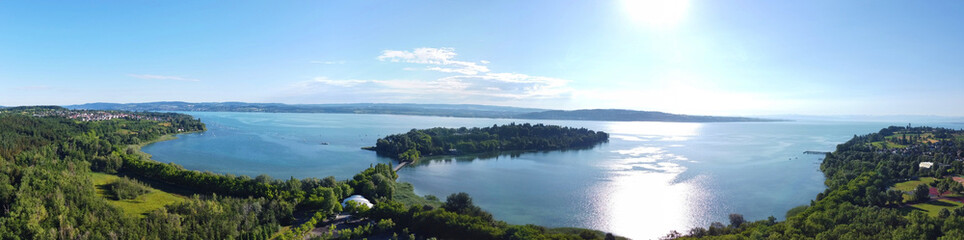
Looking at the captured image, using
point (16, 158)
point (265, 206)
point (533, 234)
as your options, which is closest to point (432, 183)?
point (265, 206)

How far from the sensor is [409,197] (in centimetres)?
3167

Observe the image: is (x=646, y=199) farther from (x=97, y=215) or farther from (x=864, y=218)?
(x=97, y=215)

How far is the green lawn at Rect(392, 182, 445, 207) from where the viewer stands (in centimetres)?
3026

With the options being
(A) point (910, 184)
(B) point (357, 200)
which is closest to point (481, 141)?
(B) point (357, 200)

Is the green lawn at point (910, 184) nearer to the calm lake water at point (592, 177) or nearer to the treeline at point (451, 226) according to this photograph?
the calm lake water at point (592, 177)

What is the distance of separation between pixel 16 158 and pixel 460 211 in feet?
115

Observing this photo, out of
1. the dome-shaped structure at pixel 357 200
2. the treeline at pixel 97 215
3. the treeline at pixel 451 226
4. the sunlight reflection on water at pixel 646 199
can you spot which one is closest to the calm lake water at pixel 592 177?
the sunlight reflection on water at pixel 646 199

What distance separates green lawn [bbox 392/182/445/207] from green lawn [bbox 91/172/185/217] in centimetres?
1313

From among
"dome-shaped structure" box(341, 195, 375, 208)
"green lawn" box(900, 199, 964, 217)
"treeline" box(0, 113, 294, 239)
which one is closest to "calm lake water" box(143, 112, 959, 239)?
"green lawn" box(900, 199, 964, 217)

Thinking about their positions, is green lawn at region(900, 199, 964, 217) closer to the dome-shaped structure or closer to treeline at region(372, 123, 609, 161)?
the dome-shaped structure

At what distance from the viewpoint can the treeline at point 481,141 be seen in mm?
57188

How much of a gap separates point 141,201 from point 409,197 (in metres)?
15.9

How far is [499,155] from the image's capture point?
60.2m

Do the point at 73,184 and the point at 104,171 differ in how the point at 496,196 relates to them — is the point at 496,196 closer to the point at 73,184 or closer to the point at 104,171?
the point at 73,184
